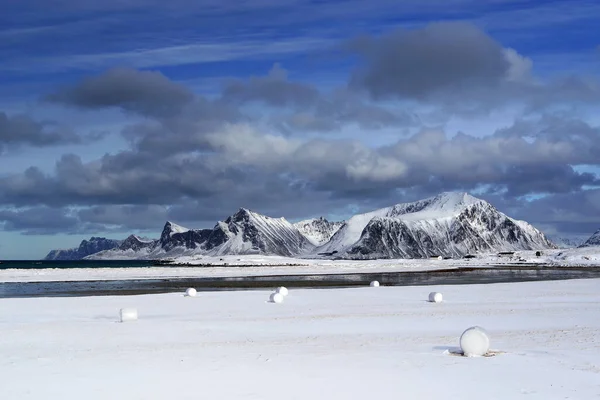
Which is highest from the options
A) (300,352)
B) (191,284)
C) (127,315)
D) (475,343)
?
(191,284)

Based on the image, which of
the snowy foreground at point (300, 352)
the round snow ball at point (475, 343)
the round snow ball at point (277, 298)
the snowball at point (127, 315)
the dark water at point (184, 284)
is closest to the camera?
the snowy foreground at point (300, 352)

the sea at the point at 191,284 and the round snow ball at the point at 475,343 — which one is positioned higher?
the sea at the point at 191,284

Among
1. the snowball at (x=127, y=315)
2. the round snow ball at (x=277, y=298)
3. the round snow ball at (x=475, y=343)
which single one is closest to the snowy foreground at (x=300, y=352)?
the round snow ball at (x=475, y=343)

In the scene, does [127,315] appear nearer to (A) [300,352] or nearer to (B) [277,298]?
(B) [277,298]

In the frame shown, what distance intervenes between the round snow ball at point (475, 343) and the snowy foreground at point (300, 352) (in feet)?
1.50

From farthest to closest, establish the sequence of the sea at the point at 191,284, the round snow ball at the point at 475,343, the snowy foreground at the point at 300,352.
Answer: the sea at the point at 191,284, the round snow ball at the point at 475,343, the snowy foreground at the point at 300,352

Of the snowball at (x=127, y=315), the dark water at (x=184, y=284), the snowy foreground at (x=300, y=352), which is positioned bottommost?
the snowy foreground at (x=300, y=352)

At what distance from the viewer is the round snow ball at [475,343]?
20141 millimetres

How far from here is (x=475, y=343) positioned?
20.1 m

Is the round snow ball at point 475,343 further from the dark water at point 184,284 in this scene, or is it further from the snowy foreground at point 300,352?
the dark water at point 184,284

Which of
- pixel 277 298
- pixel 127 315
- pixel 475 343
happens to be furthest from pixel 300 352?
pixel 277 298

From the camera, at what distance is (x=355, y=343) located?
23.8 m

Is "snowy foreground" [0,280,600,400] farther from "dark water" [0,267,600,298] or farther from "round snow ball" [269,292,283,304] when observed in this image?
"dark water" [0,267,600,298]

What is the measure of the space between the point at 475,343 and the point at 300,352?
531 centimetres
